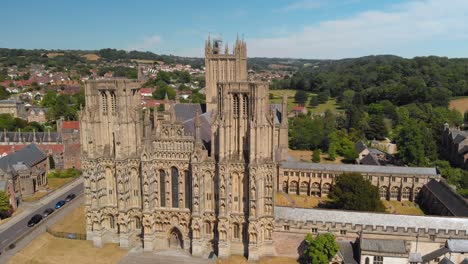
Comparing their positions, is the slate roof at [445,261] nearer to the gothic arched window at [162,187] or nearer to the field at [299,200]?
the field at [299,200]

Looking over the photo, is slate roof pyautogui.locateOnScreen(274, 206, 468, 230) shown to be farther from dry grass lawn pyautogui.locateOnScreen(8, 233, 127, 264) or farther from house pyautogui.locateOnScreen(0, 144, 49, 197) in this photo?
house pyautogui.locateOnScreen(0, 144, 49, 197)

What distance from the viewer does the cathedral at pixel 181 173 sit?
46594 millimetres

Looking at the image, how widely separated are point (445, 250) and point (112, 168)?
136 ft

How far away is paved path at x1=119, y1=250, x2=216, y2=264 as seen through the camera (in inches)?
1881

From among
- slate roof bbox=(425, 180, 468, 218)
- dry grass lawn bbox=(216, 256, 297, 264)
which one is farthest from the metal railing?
slate roof bbox=(425, 180, 468, 218)

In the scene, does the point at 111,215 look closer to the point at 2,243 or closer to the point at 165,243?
the point at 165,243

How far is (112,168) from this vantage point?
50188 mm

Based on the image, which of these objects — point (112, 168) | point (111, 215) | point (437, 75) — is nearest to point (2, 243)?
point (111, 215)

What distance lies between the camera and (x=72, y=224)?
58.3 metres

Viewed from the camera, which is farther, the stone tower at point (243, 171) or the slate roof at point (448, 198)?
the slate roof at point (448, 198)

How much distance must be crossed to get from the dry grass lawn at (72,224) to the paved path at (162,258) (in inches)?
434

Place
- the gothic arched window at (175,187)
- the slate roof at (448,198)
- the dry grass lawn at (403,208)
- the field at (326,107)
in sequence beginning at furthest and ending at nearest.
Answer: the field at (326,107) → the dry grass lawn at (403,208) → the slate roof at (448,198) → the gothic arched window at (175,187)

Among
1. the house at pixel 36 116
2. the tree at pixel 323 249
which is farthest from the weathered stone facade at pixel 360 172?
the house at pixel 36 116

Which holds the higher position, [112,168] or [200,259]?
[112,168]
